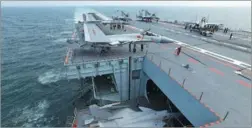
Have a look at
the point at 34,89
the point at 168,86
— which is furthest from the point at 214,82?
the point at 34,89

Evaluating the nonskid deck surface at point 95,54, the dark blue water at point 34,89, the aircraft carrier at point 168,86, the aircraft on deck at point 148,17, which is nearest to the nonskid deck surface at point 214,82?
the aircraft carrier at point 168,86

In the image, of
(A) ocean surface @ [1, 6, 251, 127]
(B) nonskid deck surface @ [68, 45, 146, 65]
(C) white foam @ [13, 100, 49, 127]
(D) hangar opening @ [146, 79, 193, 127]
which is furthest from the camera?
(A) ocean surface @ [1, 6, 251, 127]

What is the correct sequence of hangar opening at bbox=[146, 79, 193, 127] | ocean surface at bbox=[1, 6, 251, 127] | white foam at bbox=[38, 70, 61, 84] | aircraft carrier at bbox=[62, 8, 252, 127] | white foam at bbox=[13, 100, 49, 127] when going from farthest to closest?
white foam at bbox=[38, 70, 61, 84]
ocean surface at bbox=[1, 6, 251, 127]
white foam at bbox=[13, 100, 49, 127]
hangar opening at bbox=[146, 79, 193, 127]
aircraft carrier at bbox=[62, 8, 252, 127]

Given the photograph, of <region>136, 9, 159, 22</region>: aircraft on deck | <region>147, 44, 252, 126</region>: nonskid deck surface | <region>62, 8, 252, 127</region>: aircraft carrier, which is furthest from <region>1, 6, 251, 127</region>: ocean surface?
<region>136, 9, 159, 22</region>: aircraft on deck

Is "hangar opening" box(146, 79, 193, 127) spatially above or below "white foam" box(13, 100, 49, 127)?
above

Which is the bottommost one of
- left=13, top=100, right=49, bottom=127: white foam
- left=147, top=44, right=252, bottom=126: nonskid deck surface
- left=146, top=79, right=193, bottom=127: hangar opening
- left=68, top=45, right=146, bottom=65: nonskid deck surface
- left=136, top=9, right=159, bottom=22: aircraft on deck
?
left=13, top=100, right=49, bottom=127: white foam

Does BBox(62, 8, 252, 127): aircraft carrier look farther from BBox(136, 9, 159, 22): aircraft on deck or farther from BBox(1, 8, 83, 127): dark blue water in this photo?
BBox(136, 9, 159, 22): aircraft on deck

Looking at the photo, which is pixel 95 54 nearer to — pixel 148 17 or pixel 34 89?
pixel 34 89
